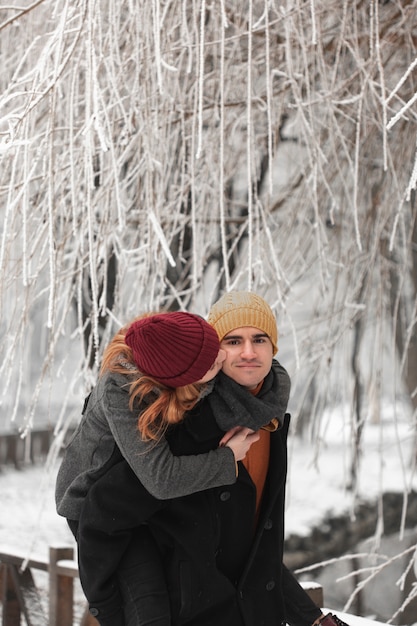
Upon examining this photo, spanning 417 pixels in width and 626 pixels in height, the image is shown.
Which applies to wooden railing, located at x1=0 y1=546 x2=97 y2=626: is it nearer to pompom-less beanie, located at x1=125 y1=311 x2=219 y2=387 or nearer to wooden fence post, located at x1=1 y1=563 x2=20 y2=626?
wooden fence post, located at x1=1 y1=563 x2=20 y2=626

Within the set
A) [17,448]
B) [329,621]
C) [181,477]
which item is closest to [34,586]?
[329,621]

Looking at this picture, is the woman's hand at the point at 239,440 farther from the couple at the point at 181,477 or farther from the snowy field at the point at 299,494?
the snowy field at the point at 299,494

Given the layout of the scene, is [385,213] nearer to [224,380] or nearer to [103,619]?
[224,380]

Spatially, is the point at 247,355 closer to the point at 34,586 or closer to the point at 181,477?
the point at 181,477

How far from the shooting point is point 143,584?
4.55 ft

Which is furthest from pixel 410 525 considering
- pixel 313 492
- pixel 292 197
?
pixel 292 197

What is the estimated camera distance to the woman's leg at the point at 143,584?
53.9 inches

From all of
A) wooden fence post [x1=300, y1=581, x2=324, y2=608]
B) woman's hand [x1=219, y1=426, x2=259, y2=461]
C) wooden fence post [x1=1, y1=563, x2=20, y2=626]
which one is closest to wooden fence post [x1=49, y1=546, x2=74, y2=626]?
wooden fence post [x1=1, y1=563, x2=20, y2=626]

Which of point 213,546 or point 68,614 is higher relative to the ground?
point 213,546

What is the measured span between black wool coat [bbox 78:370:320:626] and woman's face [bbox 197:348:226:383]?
0.06m

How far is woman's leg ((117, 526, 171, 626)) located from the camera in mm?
1370

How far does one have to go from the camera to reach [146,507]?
1389mm

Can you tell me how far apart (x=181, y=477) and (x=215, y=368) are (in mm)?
204

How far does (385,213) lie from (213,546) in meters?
1.80
